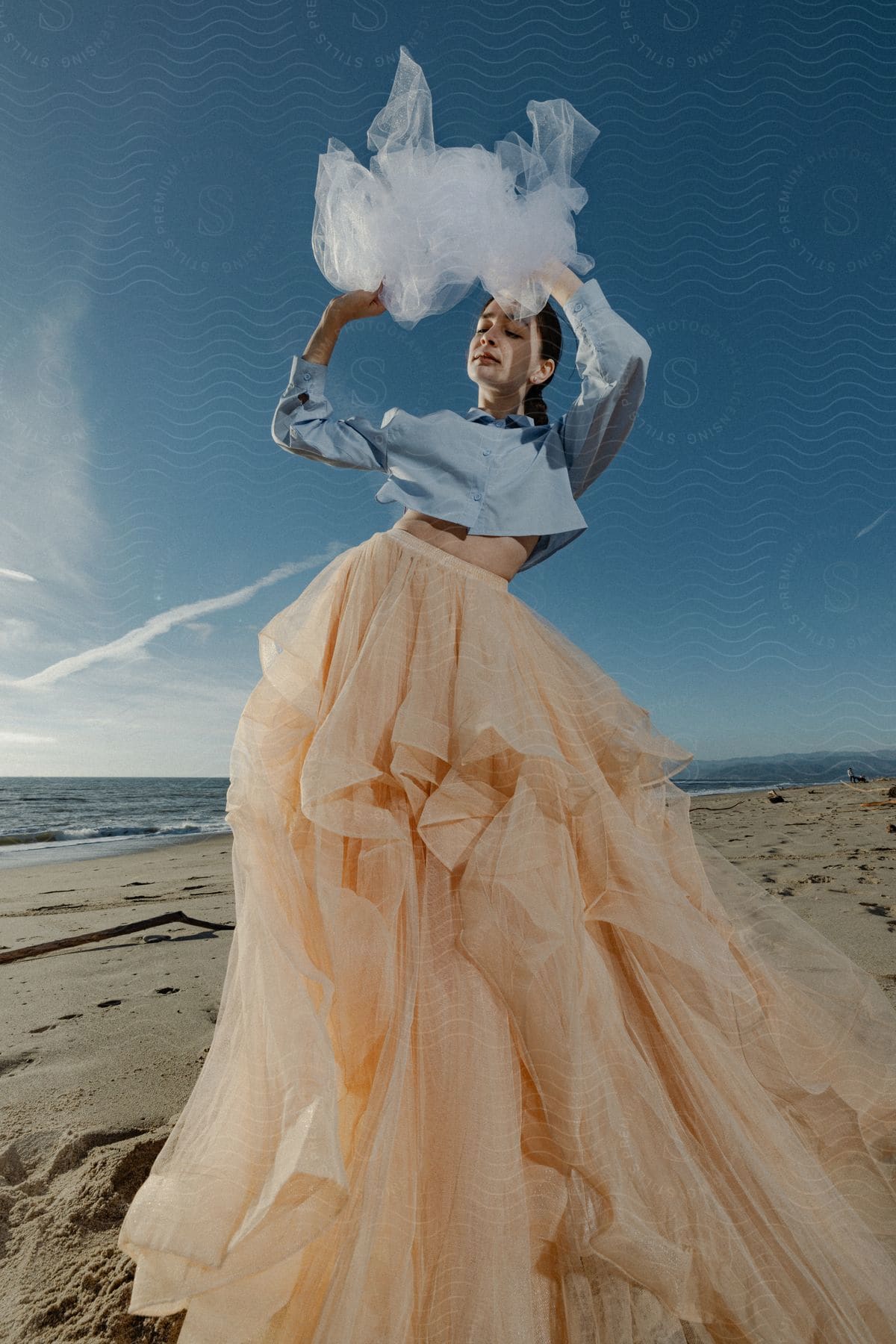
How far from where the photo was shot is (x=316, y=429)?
1.72 meters

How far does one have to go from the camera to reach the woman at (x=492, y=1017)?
0.88 meters

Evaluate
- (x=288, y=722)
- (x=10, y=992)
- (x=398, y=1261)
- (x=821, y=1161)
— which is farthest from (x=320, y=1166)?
(x=10, y=992)

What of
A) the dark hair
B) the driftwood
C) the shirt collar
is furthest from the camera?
the driftwood

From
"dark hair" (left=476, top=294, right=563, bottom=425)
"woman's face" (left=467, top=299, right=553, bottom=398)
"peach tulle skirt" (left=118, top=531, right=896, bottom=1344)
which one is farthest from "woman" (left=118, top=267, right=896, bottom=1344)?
"dark hair" (left=476, top=294, right=563, bottom=425)

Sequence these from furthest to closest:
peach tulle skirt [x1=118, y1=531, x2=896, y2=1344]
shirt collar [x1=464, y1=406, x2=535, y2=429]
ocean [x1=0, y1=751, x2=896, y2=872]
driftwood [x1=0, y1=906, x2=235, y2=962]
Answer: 1. ocean [x1=0, y1=751, x2=896, y2=872]
2. driftwood [x1=0, y1=906, x2=235, y2=962]
3. shirt collar [x1=464, y1=406, x2=535, y2=429]
4. peach tulle skirt [x1=118, y1=531, x2=896, y2=1344]

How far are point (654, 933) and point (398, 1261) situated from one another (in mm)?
659

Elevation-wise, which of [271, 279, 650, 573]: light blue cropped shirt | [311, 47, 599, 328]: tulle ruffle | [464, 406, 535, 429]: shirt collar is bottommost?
[271, 279, 650, 573]: light blue cropped shirt

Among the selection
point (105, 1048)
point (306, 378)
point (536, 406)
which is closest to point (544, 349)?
point (536, 406)

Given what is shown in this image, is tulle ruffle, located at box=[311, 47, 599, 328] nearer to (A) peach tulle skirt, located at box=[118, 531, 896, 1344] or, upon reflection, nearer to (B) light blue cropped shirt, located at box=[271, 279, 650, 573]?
(B) light blue cropped shirt, located at box=[271, 279, 650, 573]

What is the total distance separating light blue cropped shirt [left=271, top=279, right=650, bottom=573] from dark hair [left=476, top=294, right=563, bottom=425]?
1.26ft

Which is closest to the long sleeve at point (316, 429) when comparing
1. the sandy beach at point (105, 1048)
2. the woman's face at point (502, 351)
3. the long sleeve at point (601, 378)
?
the woman's face at point (502, 351)

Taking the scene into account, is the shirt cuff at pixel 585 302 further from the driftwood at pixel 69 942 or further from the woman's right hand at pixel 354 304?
the driftwood at pixel 69 942

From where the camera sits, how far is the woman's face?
1.94 meters

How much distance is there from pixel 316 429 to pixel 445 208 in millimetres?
628
